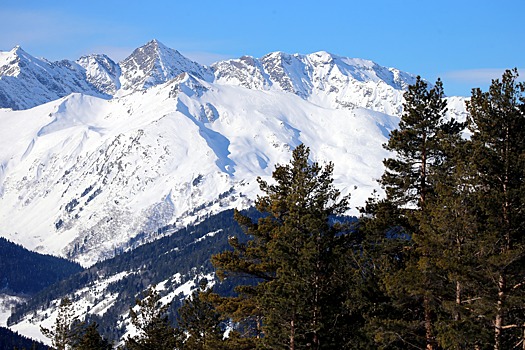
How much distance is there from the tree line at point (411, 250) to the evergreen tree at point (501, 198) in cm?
5

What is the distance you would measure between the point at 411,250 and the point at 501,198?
744cm

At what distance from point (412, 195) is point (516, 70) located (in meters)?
8.68

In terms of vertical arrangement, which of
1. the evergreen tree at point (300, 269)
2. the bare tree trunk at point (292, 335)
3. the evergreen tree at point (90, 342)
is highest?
the evergreen tree at point (300, 269)

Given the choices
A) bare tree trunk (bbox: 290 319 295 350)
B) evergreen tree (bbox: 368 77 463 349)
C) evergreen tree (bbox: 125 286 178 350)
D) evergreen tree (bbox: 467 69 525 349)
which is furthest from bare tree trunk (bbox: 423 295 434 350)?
evergreen tree (bbox: 125 286 178 350)

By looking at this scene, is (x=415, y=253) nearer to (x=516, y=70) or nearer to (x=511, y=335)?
(x=511, y=335)

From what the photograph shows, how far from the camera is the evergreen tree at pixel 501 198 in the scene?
26.9 metres

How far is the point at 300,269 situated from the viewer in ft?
108

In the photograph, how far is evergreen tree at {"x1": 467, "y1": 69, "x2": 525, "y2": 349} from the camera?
26.9 metres

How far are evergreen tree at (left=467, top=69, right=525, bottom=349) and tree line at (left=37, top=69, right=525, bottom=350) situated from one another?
5 centimetres

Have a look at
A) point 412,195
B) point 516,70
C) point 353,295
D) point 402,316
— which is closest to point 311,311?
point 353,295

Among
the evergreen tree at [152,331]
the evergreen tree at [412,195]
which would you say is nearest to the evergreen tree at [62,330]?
the evergreen tree at [152,331]

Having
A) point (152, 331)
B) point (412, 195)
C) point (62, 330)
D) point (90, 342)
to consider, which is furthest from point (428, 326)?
point (62, 330)

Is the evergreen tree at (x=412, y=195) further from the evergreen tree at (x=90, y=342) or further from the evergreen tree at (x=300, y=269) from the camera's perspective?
the evergreen tree at (x=90, y=342)

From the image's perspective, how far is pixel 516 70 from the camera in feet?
96.6
